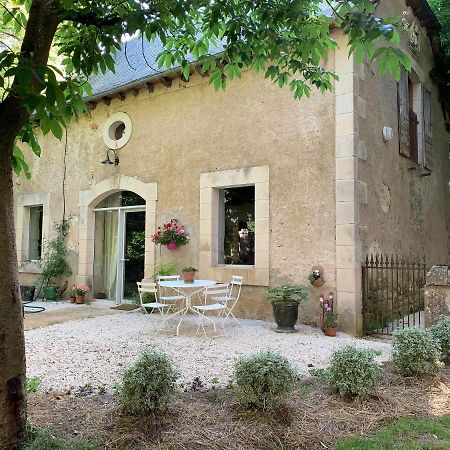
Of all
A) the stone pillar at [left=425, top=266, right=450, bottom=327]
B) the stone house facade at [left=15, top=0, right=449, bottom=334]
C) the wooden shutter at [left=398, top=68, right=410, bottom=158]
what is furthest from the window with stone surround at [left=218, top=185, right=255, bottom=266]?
the wooden shutter at [left=398, top=68, right=410, bottom=158]

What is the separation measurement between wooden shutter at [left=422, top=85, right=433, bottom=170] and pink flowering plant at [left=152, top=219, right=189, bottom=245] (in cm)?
526

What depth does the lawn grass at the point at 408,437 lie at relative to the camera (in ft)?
8.45

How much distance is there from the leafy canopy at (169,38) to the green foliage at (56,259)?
741 cm

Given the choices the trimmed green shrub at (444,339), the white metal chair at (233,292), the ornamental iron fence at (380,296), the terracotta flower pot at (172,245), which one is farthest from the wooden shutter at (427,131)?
the trimmed green shrub at (444,339)

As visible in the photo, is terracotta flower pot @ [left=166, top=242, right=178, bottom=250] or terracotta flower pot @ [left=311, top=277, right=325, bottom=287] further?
terracotta flower pot @ [left=166, top=242, right=178, bottom=250]

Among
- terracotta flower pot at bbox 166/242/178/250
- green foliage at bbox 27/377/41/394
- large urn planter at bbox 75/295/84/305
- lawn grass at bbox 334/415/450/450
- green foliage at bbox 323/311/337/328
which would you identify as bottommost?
green foliage at bbox 27/377/41/394

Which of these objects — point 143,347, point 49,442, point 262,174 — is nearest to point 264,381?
point 49,442

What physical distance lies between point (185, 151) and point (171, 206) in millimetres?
1074

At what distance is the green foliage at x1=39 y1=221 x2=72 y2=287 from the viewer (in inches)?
388

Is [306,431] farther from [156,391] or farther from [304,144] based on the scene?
[304,144]

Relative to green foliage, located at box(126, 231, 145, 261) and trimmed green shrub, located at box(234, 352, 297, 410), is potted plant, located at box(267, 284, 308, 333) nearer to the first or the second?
trimmed green shrub, located at box(234, 352, 297, 410)

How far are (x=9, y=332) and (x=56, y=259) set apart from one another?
7940 millimetres

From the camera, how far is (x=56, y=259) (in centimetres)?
987

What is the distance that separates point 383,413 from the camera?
3.06 meters
